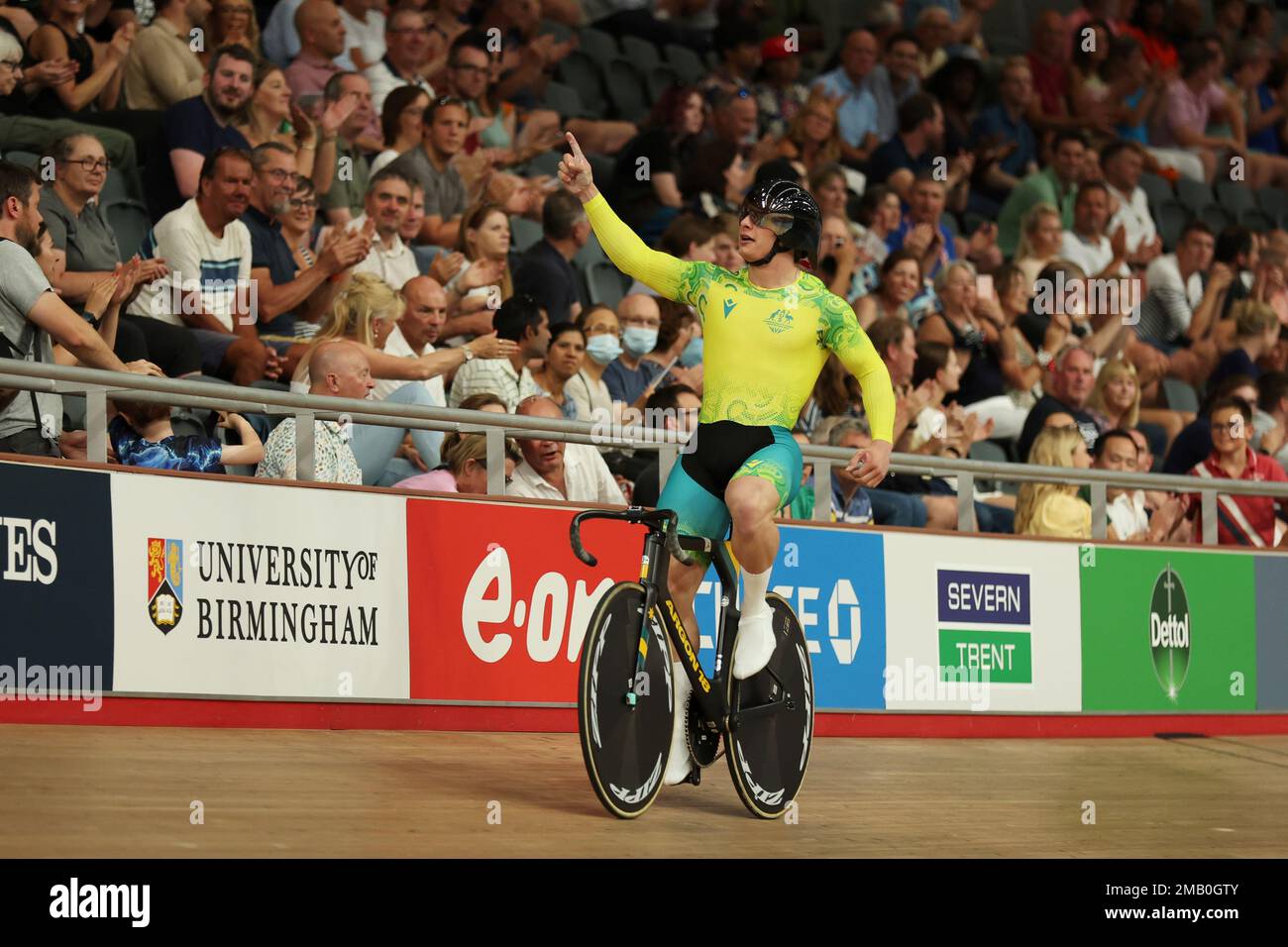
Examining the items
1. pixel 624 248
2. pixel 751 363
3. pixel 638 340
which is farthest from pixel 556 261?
pixel 751 363

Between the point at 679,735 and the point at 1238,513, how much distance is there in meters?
6.44

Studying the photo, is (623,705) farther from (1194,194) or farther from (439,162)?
(1194,194)

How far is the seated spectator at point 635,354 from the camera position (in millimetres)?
10992

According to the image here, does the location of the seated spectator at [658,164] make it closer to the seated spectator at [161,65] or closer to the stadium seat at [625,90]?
the stadium seat at [625,90]

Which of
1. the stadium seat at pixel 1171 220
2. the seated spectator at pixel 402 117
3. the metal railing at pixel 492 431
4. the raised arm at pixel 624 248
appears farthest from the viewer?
the stadium seat at pixel 1171 220

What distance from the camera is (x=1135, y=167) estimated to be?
54.9 ft

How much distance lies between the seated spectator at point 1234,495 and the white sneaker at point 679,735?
6.09 metres

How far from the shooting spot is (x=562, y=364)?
33.8ft

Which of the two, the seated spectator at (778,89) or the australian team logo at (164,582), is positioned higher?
the seated spectator at (778,89)

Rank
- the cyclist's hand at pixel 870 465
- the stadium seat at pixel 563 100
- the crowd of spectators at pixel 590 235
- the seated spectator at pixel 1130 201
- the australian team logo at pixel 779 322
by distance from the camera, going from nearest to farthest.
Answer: the cyclist's hand at pixel 870 465, the australian team logo at pixel 779 322, the crowd of spectators at pixel 590 235, the stadium seat at pixel 563 100, the seated spectator at pixel 1130 201

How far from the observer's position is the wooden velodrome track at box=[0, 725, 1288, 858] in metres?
5.73

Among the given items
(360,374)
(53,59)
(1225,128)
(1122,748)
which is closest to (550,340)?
(360,374)

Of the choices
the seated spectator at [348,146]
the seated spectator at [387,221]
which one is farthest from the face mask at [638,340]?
the seated spectator at [348,146]

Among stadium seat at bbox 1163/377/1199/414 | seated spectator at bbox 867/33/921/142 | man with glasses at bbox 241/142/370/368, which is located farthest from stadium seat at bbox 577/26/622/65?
man with glasses at bbox 241/142/370/368
